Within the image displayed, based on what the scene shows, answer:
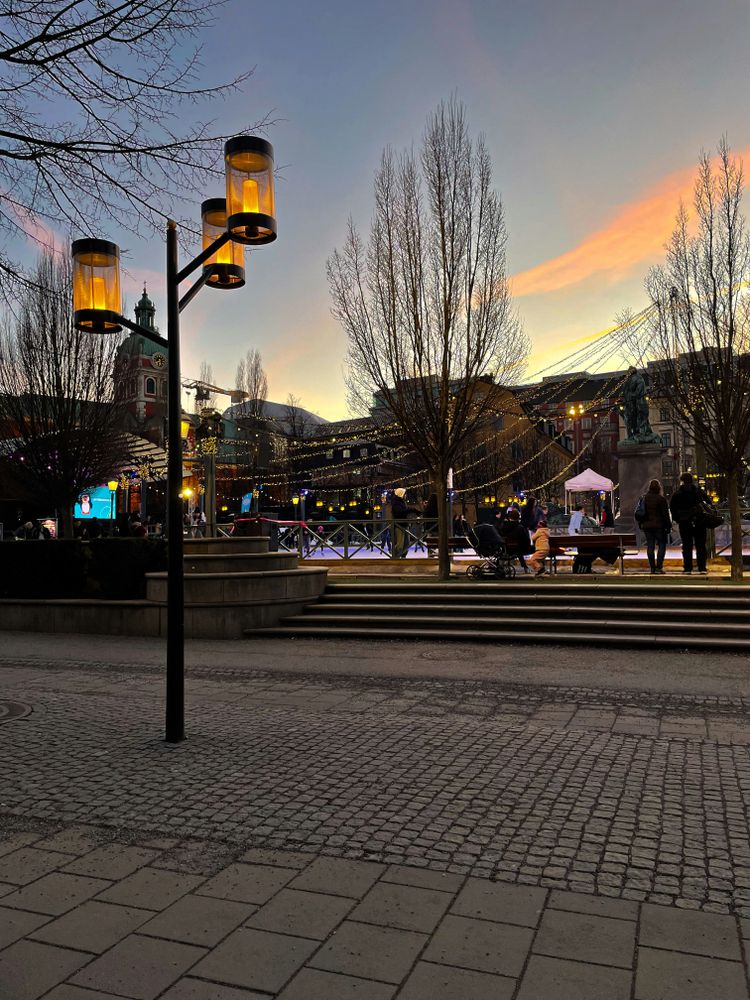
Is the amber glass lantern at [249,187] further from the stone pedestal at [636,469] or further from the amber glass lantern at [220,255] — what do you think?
the stone pedestal at [636,469]

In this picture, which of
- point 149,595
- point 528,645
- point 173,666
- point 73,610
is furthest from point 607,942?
point 73,610

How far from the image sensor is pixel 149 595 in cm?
1226

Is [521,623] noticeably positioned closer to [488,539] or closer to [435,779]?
[488,539]

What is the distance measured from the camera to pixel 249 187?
571 centimetres

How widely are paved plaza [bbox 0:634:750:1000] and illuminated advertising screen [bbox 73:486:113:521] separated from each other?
1173 inches

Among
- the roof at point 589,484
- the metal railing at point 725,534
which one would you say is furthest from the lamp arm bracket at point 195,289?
the roof at point 589,484


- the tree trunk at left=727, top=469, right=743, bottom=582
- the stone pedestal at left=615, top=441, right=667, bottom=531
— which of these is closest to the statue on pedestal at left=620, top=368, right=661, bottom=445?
the stone pedestal at left=615, top=441, right=667, bottom=531

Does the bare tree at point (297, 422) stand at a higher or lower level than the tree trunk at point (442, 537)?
higher

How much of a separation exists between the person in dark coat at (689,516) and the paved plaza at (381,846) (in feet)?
24.9

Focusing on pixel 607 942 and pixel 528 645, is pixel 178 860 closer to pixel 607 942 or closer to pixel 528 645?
pixel 607 942

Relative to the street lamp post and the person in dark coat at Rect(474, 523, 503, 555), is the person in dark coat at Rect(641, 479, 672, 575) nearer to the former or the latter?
the person in dark coat at Rect(474, 523, 503, 555)

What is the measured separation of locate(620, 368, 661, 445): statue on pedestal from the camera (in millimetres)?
23562

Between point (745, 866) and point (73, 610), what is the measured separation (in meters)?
11.6

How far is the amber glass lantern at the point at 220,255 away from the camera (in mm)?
6328
